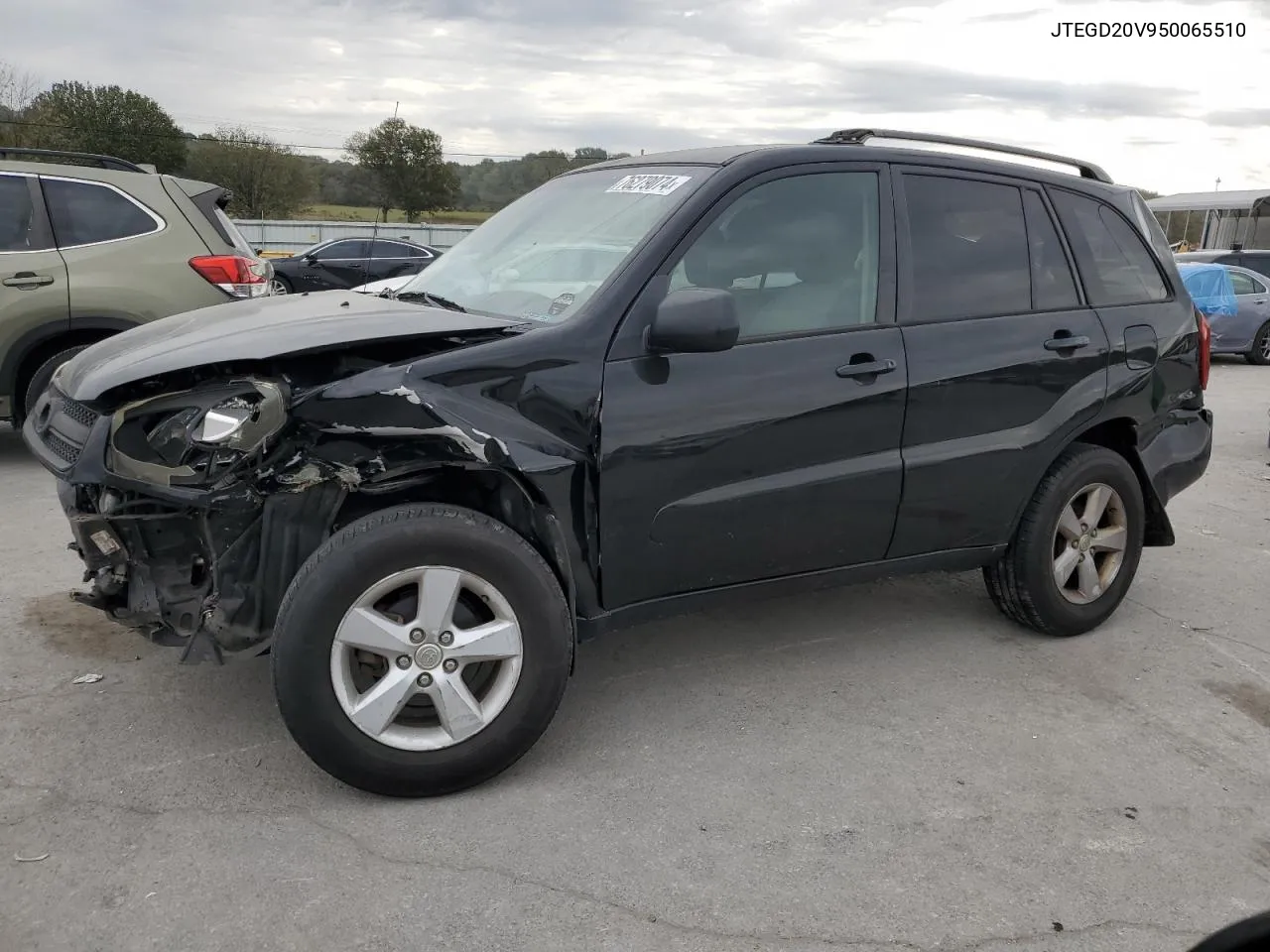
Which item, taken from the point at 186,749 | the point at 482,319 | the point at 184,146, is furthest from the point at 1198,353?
the point at 184,146

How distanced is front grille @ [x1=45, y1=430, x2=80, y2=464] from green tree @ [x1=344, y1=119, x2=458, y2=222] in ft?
164

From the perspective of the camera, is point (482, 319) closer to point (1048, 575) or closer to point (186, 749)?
point (186, 749)

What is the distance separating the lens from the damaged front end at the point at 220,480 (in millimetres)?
2830

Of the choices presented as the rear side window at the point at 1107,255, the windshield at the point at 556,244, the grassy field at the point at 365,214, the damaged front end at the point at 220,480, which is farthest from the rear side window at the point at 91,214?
the grassy field at the point at 365,214

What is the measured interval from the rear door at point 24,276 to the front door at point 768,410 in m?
4.84

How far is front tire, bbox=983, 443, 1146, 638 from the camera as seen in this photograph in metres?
4.10

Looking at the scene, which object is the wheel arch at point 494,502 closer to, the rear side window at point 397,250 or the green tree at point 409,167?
the rear side window at point 397,250

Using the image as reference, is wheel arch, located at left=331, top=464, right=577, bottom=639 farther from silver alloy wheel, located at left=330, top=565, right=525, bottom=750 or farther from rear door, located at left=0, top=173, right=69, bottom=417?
rear door, located at left=0, top=173, right=69, bottom=417

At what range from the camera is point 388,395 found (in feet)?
9.43

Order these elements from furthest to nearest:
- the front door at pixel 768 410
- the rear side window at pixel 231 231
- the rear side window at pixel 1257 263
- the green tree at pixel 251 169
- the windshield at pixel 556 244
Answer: the green tree at pixel 251 169 < the rear side window at pixel 1257 263 < the rear side window at pixel 231 231 < the windshield at pixel 556 244 < the front door at pixel 768 410

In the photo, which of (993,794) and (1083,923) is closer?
(1083,923)

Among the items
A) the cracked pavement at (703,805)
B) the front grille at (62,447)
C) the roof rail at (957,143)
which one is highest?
the roof rail at (957,143)

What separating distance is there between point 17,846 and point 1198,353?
4689 millimetres

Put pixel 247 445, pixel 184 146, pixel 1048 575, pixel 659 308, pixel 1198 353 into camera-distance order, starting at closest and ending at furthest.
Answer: pixel 247 445
pixel 659 308
pixel 1048 575
pixel 1198 353
pixel 184 146
